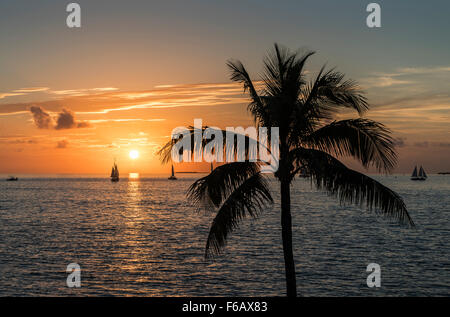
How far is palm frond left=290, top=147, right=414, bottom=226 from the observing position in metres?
A: 13.1

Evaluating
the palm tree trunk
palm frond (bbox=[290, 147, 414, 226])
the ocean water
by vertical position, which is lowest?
the ocean water

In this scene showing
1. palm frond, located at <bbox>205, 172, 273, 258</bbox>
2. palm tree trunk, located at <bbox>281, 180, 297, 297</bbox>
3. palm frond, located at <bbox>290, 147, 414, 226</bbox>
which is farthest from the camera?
Result: palm tree trunk, located at <bbox>281, 180, 297, 297</bbox>

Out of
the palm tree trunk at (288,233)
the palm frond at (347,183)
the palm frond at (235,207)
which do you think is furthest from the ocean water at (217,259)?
the palm frond at (347,183)

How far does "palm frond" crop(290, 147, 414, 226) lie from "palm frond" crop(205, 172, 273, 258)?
160cm

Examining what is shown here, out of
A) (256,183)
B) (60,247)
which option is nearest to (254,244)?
(60,247)

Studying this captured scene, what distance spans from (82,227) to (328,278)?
4914cm

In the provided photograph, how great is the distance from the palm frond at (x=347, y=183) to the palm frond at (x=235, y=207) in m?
1.60

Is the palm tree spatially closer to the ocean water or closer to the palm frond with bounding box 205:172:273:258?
the palm frond with bounding box 205:172:273:258

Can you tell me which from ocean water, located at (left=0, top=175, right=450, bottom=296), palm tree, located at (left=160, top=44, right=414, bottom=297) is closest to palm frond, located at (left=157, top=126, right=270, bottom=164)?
palm tree, located at (left=160, top=44, right=414, bottom=297)

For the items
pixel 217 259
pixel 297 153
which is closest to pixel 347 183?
pixel 297 153

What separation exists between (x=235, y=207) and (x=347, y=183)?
3469 mm

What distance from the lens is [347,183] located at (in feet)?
43.9

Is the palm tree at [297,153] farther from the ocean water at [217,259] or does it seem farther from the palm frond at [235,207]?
the ocean water at [217,259]

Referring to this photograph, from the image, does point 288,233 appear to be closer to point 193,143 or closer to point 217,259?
point 193,143
